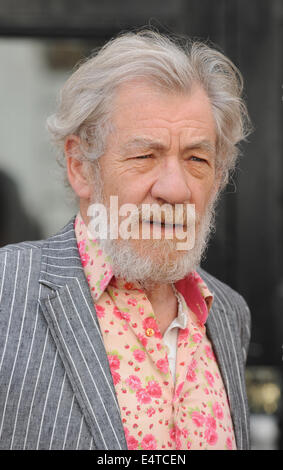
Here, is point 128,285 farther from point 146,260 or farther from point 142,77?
point 142,77

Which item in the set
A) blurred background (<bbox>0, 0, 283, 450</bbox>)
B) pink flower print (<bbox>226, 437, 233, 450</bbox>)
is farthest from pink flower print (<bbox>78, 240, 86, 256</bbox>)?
blurred background (<bbox>0, 0, 283, 450</bbox>)

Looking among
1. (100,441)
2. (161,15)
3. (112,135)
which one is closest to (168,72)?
(112,135)

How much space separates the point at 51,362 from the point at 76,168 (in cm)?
63

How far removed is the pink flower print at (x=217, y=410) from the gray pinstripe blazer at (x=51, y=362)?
0.36 metres

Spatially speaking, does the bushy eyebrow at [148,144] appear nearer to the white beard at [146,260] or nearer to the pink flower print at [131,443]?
the white beard at [146,260]

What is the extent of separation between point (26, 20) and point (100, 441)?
2.83 metres

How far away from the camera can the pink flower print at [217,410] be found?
6.71ft

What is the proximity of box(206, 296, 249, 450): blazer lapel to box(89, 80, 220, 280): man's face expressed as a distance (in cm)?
37

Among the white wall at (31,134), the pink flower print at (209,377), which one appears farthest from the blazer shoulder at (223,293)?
the white wall at (31,134)

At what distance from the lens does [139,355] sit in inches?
76.1

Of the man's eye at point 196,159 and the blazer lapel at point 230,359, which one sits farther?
the blazer lapel at point 230,359

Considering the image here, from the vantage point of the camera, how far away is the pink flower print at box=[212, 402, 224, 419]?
205 cm

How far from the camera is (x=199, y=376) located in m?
2.06
